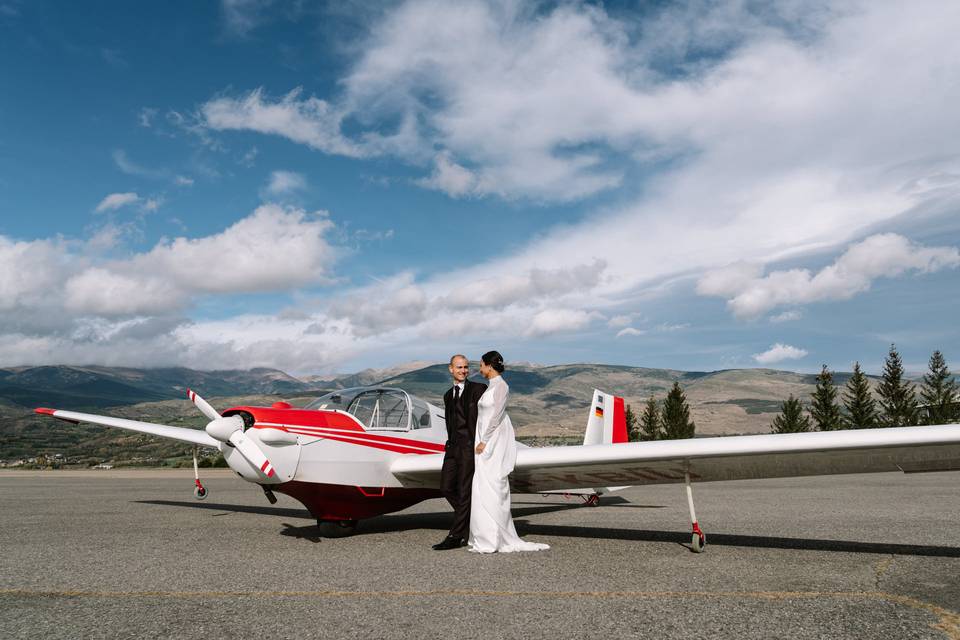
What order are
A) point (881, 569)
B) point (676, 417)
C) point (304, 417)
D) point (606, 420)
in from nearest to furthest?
point (881, 569)
point (304, 417)
point (606, 420)
point (676, 417)

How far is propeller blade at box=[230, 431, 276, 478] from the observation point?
755 centimetres

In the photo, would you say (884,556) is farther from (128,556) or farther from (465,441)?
(128,556)

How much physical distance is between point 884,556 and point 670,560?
7.31 feet

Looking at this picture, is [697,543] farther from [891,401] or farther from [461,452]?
[891,401]

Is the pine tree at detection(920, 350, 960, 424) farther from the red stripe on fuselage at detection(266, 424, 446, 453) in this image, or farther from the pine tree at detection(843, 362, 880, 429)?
the red stripe on fuselage at detection(266, 424, 446, 453)

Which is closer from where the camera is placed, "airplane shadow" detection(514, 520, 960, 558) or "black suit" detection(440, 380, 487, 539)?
"airplane shadow" detection(514, 520, 960, 558)

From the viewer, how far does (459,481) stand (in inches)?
310

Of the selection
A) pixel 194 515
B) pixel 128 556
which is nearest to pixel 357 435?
pixel 128 556

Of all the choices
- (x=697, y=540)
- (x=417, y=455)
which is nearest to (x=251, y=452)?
(x=417, y=455)

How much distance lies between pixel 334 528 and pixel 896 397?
89014 mm

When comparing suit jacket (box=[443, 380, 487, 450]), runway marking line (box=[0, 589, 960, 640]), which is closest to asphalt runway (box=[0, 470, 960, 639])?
runway marking line (box=[0, 589, 960, 640])

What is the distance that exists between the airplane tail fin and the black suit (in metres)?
5.23

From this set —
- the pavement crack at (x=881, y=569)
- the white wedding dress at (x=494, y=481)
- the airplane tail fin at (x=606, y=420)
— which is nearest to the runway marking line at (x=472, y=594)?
the pavement crack at (x=881, y=569)

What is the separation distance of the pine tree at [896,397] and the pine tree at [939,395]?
6.59 feet
